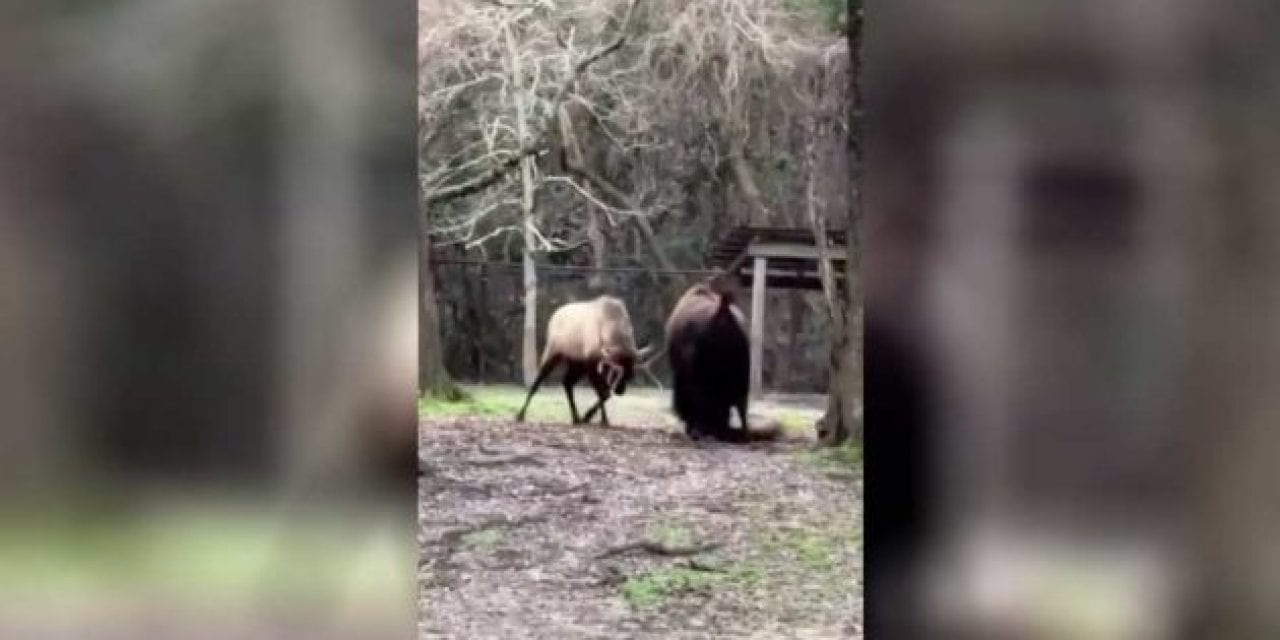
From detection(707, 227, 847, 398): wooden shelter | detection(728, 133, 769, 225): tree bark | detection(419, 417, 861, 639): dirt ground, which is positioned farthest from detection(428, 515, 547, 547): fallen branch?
detection(728, 133, 769, 225): tree bark

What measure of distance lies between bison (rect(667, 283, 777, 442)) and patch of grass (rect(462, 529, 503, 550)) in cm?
27

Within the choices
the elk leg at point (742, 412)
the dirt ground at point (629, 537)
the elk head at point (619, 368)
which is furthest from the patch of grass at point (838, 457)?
the elk head at point (619, 368)

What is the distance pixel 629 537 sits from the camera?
1349 millimetres

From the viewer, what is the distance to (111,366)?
120cm

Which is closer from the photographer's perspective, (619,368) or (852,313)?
(852,313)

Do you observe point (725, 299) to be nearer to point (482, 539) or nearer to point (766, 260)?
point (766, 260)

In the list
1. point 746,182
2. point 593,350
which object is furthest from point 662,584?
point 746,182

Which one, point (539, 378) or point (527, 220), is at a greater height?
point (527, 220)

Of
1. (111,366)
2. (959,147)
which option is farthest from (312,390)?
(959,147)

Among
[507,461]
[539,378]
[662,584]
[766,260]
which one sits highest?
[766,260]

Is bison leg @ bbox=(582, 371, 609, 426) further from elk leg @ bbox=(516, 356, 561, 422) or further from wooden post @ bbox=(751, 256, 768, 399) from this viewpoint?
wooden post @ bbox=(751, 256, 768, 399)

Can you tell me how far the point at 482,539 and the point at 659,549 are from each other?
215 mm

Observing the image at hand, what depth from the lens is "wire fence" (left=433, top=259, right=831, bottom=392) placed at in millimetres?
1337

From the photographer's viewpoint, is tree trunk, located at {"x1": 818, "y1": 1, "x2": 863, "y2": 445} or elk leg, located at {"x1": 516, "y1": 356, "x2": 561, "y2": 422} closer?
tree trunk, located at {"x1": 818, "y1": 1, "x2": 863, "y2": 445}
